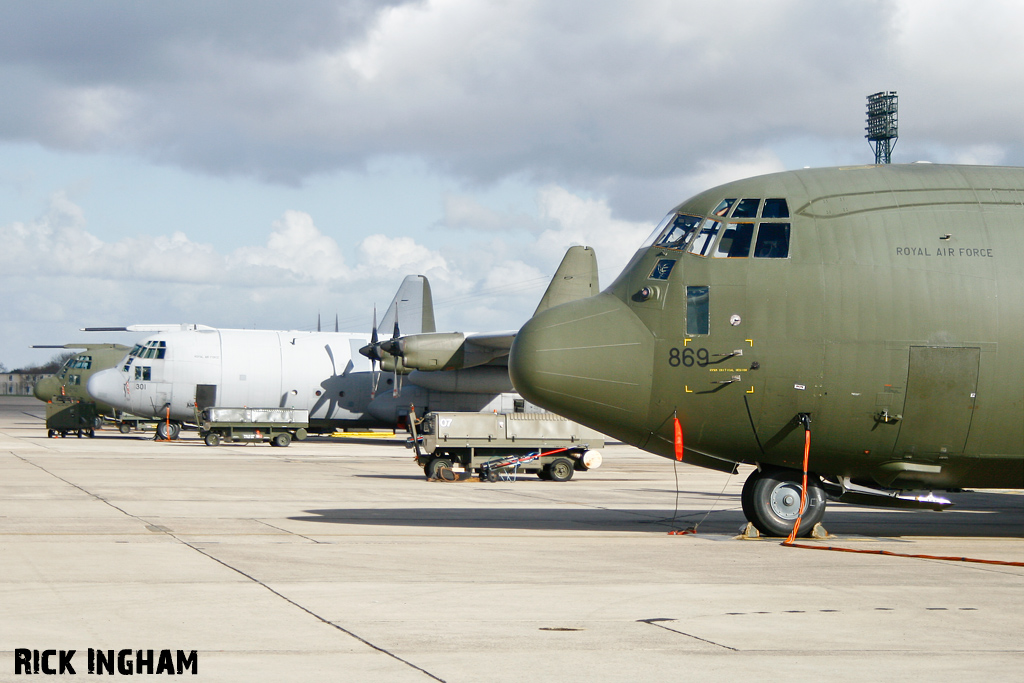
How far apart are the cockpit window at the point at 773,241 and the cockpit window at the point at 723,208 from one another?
565 millimetres

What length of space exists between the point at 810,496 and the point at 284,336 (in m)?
38.7

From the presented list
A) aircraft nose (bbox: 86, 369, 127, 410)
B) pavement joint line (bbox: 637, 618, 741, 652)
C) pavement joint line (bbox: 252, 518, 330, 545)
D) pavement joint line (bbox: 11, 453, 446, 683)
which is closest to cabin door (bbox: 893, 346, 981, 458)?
pavement joint line (bbox: 637, 618, 741, 652)

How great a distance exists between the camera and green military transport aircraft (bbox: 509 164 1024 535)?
14.9 m

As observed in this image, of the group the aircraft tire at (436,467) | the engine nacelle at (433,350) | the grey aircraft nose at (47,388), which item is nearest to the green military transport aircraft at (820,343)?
the aircraft tire at (436,467)

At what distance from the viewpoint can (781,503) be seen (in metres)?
15.7

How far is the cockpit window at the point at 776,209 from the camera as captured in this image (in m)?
15.4

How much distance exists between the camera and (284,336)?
51.3 meters

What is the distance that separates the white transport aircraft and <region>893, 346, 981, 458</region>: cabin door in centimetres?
3389

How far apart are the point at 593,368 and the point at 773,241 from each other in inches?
121

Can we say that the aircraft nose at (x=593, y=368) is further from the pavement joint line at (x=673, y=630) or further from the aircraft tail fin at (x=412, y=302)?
the aircraft tail fin at (x=412, y=302)

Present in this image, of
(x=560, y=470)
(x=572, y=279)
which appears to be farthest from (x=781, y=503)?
(x=572, y=279)

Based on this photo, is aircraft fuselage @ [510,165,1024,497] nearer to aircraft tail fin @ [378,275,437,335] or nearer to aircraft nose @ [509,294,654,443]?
aircraft nose @ [509,294,654,443]

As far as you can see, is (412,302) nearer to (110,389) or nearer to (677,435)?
(110,389)

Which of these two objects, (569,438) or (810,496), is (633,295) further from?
(569,438)
